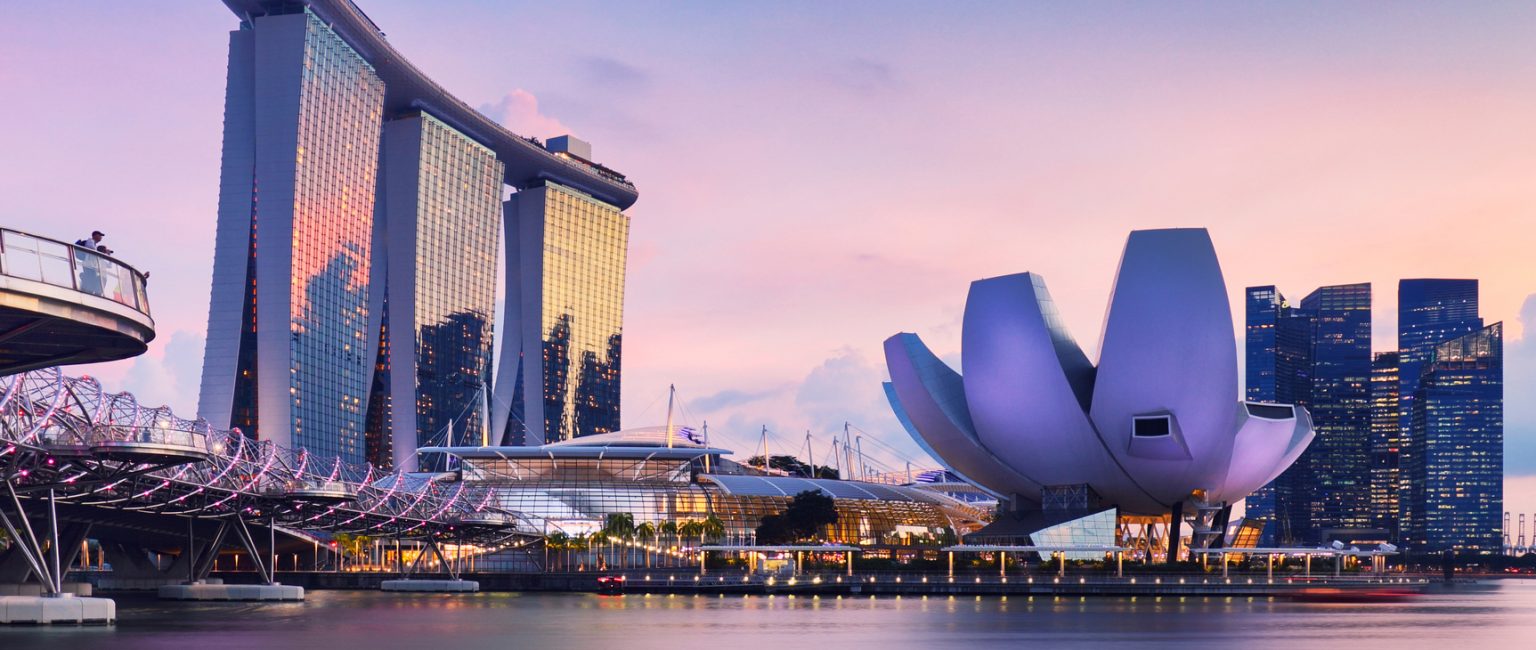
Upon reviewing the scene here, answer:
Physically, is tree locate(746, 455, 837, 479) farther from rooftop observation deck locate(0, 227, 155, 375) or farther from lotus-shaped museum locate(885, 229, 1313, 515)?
rooftop observation deck locate(0, 227, 155, 375)

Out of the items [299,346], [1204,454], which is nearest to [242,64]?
[299,346]

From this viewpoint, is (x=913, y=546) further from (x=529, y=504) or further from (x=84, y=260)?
(x=84, y=260)

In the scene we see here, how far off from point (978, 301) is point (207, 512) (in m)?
45.0

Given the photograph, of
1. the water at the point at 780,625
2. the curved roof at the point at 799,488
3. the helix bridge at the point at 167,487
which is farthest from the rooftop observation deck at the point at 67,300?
the curved roof at the point at 799,488

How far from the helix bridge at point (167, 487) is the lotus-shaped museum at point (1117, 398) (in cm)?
2899

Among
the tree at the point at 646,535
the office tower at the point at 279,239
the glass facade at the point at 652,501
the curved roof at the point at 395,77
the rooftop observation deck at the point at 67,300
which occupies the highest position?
the curved roof at the point at 395,77

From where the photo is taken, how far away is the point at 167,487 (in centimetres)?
6297

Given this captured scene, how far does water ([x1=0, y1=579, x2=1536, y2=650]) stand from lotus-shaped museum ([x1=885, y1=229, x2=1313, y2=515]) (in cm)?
1754

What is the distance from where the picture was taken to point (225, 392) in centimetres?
13650

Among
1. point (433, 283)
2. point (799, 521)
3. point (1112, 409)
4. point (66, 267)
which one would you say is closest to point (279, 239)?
point (433, 283)

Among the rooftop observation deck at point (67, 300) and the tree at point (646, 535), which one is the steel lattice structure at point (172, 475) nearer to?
the tree at point (646, 535)

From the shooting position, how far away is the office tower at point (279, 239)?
138 m

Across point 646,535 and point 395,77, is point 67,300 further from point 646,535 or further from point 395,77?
point 395,77

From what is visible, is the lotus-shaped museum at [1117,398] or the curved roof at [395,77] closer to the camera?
the lotus-shaped museum at [1117,398]
